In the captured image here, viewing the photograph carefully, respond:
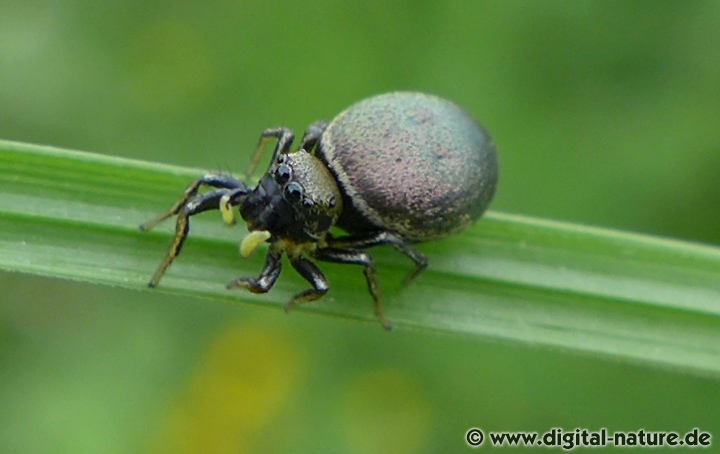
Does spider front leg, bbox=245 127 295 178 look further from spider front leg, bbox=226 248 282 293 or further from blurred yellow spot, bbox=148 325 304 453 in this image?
blurred yellow spot, bbox=148 325 304 453

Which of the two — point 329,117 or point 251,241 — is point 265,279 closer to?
point 251,241

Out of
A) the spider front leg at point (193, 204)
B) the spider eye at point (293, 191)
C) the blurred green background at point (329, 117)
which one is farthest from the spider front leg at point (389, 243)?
the blurred green background at point (329, 117)

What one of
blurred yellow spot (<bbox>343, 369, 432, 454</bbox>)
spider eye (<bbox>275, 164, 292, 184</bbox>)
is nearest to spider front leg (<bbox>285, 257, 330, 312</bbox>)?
spider eye (<bbox>275, 164, 292, 184</bbox>)

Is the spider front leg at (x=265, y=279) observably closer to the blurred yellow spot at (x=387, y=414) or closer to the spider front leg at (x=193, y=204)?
the spider front leg at (x=193, y=204)

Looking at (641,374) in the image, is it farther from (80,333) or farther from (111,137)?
(111,137)

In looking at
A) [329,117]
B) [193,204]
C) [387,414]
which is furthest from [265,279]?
[329,117]
